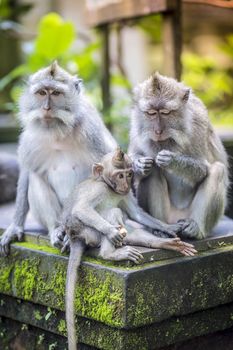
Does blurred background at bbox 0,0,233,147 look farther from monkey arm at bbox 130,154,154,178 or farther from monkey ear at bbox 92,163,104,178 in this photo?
monkey ear at bbox 92,163,104,178

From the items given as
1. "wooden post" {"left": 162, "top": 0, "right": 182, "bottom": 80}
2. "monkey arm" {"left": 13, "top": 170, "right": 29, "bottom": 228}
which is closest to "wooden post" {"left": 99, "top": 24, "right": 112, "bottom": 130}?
"wooden post" {"left": 162, "top": 0, "right": 182, "bottom": 80}

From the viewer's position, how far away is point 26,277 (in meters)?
6.13

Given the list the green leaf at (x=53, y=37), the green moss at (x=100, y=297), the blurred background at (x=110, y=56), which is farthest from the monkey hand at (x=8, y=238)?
the green leaf at (x=53, y=37)

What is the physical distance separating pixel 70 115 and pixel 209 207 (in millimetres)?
1370

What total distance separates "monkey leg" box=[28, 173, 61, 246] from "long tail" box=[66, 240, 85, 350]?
61 centimetres

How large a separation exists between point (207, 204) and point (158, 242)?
611mm

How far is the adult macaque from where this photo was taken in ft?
27.3

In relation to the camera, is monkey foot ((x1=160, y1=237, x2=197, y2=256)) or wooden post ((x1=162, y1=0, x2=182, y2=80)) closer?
monkey foot ((x1=160, y1=237, x2=197, y2=256))

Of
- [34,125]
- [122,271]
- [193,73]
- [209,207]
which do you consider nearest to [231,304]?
[209,207]

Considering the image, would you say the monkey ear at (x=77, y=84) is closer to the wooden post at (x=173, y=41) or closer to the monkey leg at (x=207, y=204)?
the monkey leg at (x=207, y=204)

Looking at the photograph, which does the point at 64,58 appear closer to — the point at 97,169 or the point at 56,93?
the point at 56,93

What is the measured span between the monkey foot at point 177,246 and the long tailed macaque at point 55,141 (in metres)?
0.89

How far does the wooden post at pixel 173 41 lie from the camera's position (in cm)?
777

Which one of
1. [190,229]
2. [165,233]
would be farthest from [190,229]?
[165,233]
